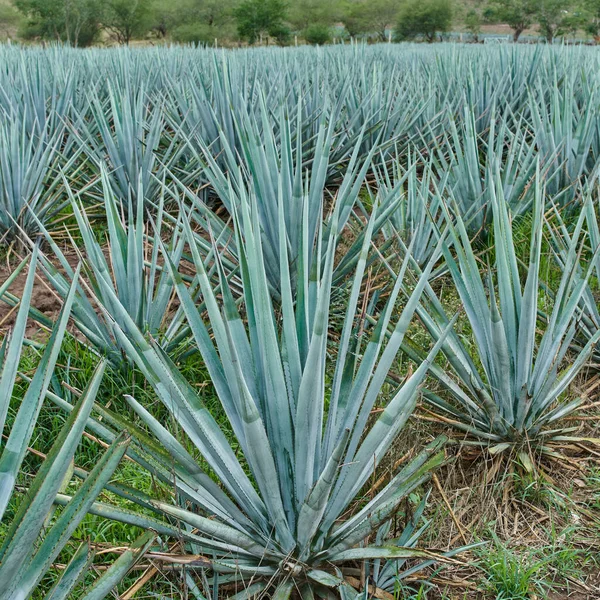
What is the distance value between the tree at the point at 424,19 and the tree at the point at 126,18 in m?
20.1

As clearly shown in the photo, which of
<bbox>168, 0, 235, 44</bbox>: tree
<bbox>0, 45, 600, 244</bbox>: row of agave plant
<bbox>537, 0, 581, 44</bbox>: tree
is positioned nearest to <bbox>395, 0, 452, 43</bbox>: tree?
<bbox>537, 0, 581, 44</bbox>: tree

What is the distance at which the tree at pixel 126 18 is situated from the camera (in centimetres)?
4781

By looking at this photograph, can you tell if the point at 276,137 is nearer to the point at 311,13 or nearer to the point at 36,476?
the point at 36,476

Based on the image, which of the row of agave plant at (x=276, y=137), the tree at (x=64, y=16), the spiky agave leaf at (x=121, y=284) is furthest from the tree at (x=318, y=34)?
the spiky agave leaf at (x=121, y=284)

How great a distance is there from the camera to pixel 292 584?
1490 mm

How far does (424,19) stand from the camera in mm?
56312

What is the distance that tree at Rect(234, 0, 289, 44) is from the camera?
48.1 meters

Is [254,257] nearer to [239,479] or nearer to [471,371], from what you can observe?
[239,479]

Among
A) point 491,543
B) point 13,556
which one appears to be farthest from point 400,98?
point 13,556

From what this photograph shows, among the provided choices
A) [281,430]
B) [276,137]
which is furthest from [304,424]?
[276,137]

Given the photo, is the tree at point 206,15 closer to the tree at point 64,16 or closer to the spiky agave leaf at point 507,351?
the tree at point 64,16

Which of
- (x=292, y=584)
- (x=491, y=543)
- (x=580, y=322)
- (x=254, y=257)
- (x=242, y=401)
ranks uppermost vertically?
(x=254, y=257)

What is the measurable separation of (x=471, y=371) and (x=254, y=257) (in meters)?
0.93

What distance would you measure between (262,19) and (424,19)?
51.3 feet
